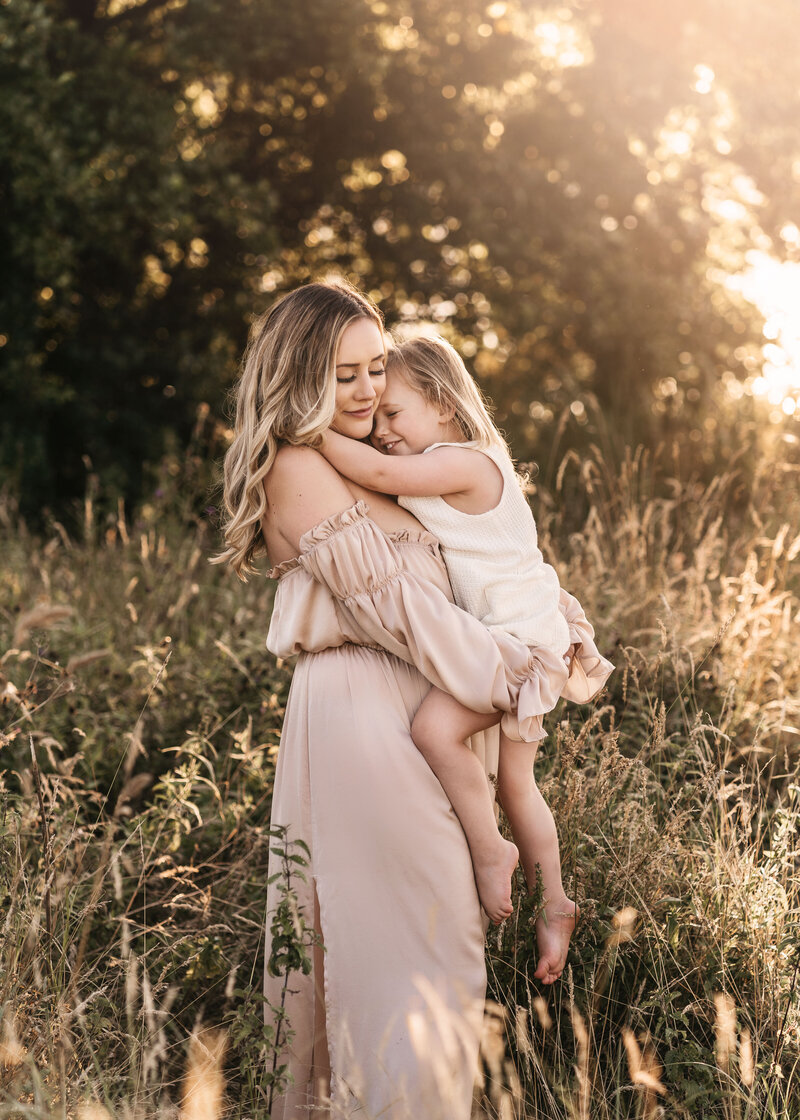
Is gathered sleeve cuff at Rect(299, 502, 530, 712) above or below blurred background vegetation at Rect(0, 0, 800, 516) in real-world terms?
above

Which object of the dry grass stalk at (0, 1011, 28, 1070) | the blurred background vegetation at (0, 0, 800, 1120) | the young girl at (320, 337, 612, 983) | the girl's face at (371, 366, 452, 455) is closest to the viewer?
the dry grass stalk at (0, 1011, 28, 1070)

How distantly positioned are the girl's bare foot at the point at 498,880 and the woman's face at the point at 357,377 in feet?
3.39

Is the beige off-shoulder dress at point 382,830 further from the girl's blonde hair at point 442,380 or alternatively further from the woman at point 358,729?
the girl's blonde hair at point 442,380

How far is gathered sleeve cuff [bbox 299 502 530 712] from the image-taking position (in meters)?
2.25

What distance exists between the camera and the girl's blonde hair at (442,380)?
2605mm

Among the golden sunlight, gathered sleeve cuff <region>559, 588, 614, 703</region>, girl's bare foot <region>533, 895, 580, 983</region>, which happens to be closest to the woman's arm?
gathered sleeve cuff <region>559, 588, 614, 703</region>

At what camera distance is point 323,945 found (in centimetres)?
223

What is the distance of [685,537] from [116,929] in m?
3.51

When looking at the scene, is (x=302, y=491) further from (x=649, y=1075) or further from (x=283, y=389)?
(x=649, y=1075)

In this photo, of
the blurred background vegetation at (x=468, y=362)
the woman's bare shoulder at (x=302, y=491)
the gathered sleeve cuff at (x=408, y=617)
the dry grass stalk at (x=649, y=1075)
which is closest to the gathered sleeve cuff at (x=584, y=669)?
the blurred background vegetation at (x=468, y=362)

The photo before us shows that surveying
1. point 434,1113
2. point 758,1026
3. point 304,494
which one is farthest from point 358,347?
point 758,1026

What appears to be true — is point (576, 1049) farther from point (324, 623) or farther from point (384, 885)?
point (324, 623)

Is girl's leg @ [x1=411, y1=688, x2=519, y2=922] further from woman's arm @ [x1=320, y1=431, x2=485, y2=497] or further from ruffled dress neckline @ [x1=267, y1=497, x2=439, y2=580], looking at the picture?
woman's arm @ [x1=320, y1=431, x2=485, y2=497]

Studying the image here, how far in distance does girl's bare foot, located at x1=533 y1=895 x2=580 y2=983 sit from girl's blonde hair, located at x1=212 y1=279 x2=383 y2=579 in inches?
45.6
